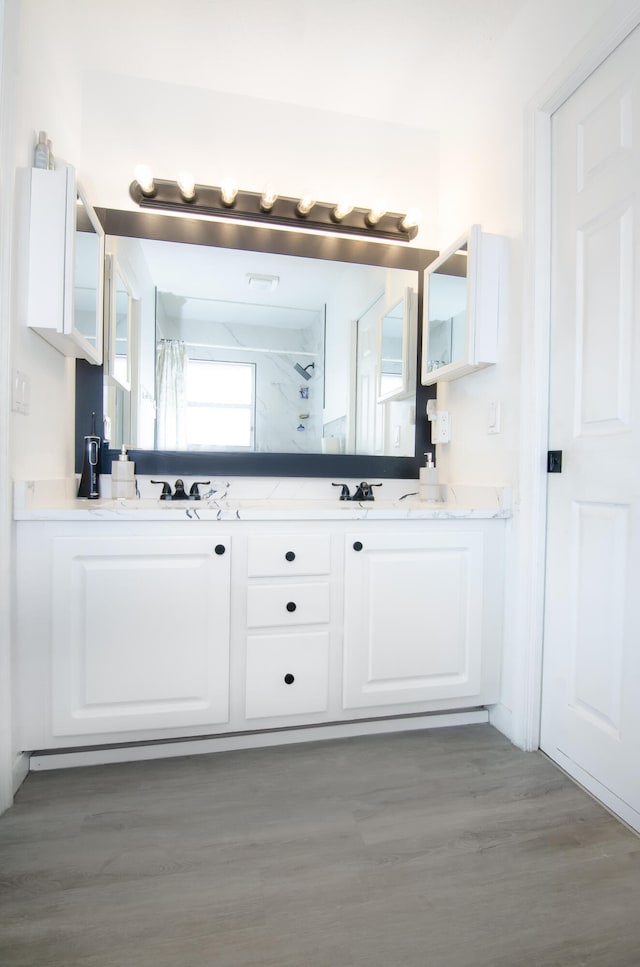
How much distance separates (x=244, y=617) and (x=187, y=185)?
169cm

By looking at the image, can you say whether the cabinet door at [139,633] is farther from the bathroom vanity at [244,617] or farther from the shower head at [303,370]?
the shower head at [303,370]

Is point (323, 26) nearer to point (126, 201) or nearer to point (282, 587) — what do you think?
point (126, 201)

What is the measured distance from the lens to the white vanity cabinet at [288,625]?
156 centimetres

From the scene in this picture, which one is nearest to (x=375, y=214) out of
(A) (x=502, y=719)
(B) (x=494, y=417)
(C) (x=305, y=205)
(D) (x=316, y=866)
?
(C) (x=305, y=205)

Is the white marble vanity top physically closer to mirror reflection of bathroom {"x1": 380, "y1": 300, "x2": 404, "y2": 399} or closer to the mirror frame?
the mirror frame

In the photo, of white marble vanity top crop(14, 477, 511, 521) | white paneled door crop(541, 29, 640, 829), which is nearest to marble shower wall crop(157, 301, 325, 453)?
white marble vanity top crop(14, 477, 511, 521)

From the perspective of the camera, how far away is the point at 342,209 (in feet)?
6.89

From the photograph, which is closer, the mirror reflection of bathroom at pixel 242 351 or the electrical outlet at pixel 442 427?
the mirror reflection of bathroom at pixel 242 351

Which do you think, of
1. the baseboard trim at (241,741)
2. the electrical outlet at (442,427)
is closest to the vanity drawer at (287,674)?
the baseboard trim at (241,741)

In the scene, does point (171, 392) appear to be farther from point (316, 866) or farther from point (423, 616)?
point (316, 866)

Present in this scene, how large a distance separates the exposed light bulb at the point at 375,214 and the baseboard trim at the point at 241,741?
2.06 meters

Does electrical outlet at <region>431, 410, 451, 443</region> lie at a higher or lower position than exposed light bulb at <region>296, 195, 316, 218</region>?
lower

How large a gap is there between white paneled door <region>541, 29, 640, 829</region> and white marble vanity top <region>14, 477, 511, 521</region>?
33 centimetres

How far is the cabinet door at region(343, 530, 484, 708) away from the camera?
→ 164cm
